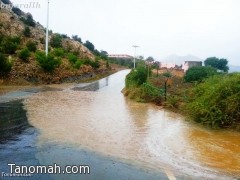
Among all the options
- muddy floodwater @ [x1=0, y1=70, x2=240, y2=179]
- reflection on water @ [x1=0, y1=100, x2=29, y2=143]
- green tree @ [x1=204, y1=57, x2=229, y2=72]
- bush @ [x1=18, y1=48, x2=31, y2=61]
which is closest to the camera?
muddy floodwater @ [x1=0, y1=70, x2=240, y2=179]

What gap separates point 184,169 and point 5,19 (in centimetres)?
5217

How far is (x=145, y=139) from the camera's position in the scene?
430 inches

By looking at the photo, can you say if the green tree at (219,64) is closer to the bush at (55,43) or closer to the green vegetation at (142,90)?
the bush at (55,43)

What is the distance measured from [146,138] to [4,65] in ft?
69.1

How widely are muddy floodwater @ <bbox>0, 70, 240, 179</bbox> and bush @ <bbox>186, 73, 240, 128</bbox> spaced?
52 centimetres

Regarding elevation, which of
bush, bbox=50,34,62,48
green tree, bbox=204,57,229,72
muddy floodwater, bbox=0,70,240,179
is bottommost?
muddy floodwater, bbox=0,70,240,179

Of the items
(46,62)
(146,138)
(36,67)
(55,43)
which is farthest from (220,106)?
(55,43)

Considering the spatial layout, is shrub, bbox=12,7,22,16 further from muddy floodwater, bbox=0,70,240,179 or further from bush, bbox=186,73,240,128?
bush, bbox=186,73,240,128

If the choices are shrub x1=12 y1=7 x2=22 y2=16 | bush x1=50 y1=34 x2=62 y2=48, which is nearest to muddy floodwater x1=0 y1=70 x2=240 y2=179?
bush x1=50 y1=34 x2=62 y2=48

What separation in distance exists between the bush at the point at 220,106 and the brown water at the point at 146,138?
515 millimetres

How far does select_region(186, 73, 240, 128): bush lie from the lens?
12.8 meters

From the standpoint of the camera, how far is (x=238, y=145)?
1070 cm

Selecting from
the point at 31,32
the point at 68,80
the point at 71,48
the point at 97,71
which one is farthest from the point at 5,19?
the point at 68,80

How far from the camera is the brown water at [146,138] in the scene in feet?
27.6
